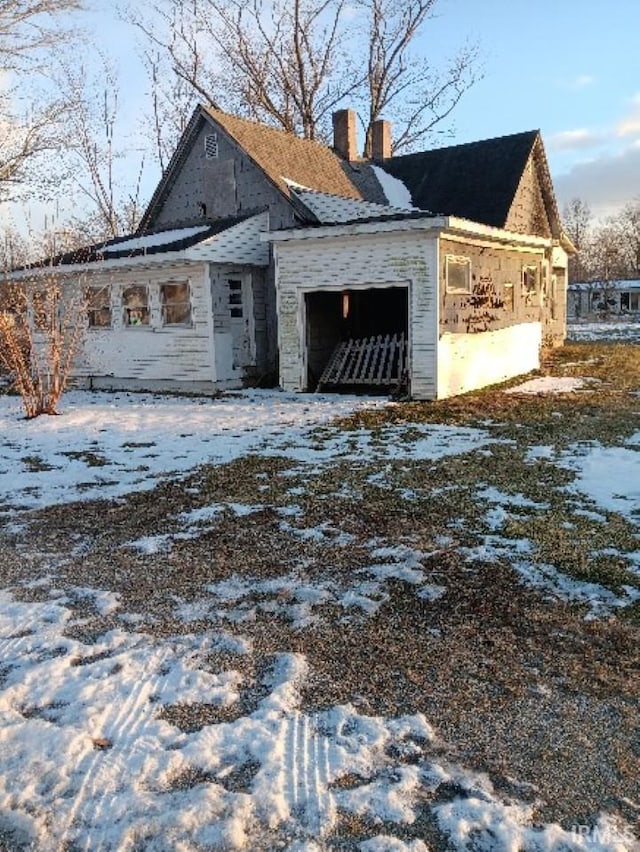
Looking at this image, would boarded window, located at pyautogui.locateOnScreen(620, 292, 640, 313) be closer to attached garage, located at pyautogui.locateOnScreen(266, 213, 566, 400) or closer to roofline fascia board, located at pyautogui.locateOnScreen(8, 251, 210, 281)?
attached garage, located at pyautogui.locateOnScreen(266, 213, 566, 400)

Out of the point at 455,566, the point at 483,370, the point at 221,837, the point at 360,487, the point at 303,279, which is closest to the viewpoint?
the point at 221,837

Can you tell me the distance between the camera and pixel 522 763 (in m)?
2.58

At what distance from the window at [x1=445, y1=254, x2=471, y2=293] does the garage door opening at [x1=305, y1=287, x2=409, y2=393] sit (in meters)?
1.22

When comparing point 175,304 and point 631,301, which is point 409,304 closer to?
point 175,304

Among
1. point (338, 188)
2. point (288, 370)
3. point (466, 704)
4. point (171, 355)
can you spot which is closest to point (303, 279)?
point (288, 370)

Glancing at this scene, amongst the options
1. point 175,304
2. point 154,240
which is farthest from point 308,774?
point 154,240

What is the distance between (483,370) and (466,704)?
11.6 m

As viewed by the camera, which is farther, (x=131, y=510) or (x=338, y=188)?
(x=338, y=188)

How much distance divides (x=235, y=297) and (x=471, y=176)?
337 inches

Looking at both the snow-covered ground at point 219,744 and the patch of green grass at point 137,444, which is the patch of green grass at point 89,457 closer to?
the patch of green grass at point 137,444

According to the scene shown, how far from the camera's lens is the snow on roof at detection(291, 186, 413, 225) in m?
14.9

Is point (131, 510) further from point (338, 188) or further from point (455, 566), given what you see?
point (338, 188)

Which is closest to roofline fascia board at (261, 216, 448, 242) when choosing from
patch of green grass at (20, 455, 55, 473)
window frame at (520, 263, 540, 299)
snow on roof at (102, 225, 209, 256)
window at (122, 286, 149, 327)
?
snow on roof at (102, 225, 209, 256)

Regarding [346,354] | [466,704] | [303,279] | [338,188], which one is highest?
[338,188]
